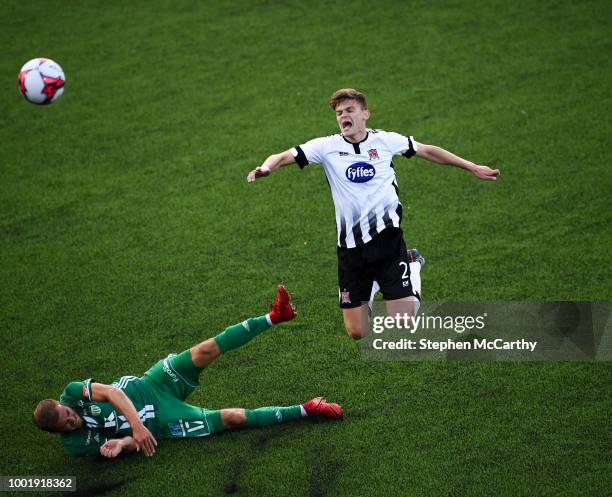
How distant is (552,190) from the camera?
898cm

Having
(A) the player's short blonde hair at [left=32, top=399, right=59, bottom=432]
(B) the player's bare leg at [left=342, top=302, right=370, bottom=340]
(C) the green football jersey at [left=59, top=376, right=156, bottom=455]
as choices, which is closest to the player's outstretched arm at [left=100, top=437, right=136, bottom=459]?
(C) the green football jersey at [left=59, top=376, right=156, bottom=455]

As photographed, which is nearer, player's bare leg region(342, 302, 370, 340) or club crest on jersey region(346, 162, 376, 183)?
club crest on jersey region(346, 162, 376, 183)

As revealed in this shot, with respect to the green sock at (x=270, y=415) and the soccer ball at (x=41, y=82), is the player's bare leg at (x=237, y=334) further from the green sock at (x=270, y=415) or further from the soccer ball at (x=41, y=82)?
the soccer ball at (x=41, y=82)

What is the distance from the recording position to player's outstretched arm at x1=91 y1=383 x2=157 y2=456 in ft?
18.0

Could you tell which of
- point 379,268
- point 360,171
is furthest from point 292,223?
point 360,171

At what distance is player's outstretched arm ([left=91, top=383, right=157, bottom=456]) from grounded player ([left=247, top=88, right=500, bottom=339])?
1.96 metres

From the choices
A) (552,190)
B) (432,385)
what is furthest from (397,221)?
(552,190)

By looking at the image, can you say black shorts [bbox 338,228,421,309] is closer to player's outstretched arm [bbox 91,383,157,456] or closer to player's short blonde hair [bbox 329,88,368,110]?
player's short blonde hair [bbox 329,88,368,110]

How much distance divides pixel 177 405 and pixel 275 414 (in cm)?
71

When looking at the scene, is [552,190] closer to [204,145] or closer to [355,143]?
[355,143]

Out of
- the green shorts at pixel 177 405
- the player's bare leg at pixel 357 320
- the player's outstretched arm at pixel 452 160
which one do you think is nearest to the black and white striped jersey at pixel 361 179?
the player's outstretched arm at pixel 452 160

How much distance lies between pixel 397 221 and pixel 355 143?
2.17 feet

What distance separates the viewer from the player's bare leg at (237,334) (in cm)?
614

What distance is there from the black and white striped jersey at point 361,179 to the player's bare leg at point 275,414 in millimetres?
1211
